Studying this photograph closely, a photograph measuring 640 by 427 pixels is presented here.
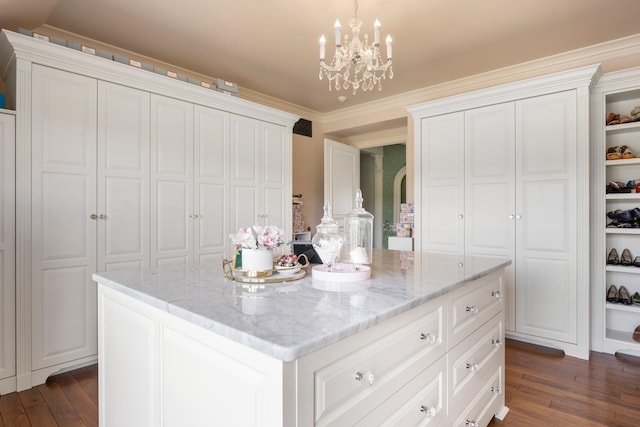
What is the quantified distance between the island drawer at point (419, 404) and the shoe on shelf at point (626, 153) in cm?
283

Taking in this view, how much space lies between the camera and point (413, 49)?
331 cm

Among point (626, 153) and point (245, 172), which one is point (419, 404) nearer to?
point (245, 172)

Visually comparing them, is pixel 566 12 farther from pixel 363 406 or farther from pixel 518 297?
pixel 363 406

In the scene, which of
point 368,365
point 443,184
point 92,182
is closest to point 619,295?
point 443,184

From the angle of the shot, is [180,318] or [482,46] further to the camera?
[482,46]

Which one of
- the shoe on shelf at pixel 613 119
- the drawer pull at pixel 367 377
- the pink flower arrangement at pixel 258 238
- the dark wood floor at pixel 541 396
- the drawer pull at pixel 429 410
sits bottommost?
the dark wood floor at pixel 541 396

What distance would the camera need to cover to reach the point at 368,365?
39.4 inches

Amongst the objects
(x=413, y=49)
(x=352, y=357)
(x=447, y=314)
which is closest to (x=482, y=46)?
(x=413, y=49)

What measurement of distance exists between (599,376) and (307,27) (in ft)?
11.6

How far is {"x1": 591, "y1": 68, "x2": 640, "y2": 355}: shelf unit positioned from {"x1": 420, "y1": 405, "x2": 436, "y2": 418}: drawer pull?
265 centimetres

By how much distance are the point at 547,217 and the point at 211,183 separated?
3118 mm

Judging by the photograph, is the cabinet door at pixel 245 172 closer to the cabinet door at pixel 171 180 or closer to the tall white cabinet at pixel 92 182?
the tall white cabinet at pixel 92 182

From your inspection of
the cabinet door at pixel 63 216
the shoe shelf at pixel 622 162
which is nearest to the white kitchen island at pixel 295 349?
the cabinet door at pixel 63 216

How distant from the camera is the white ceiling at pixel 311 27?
8.40 ft
